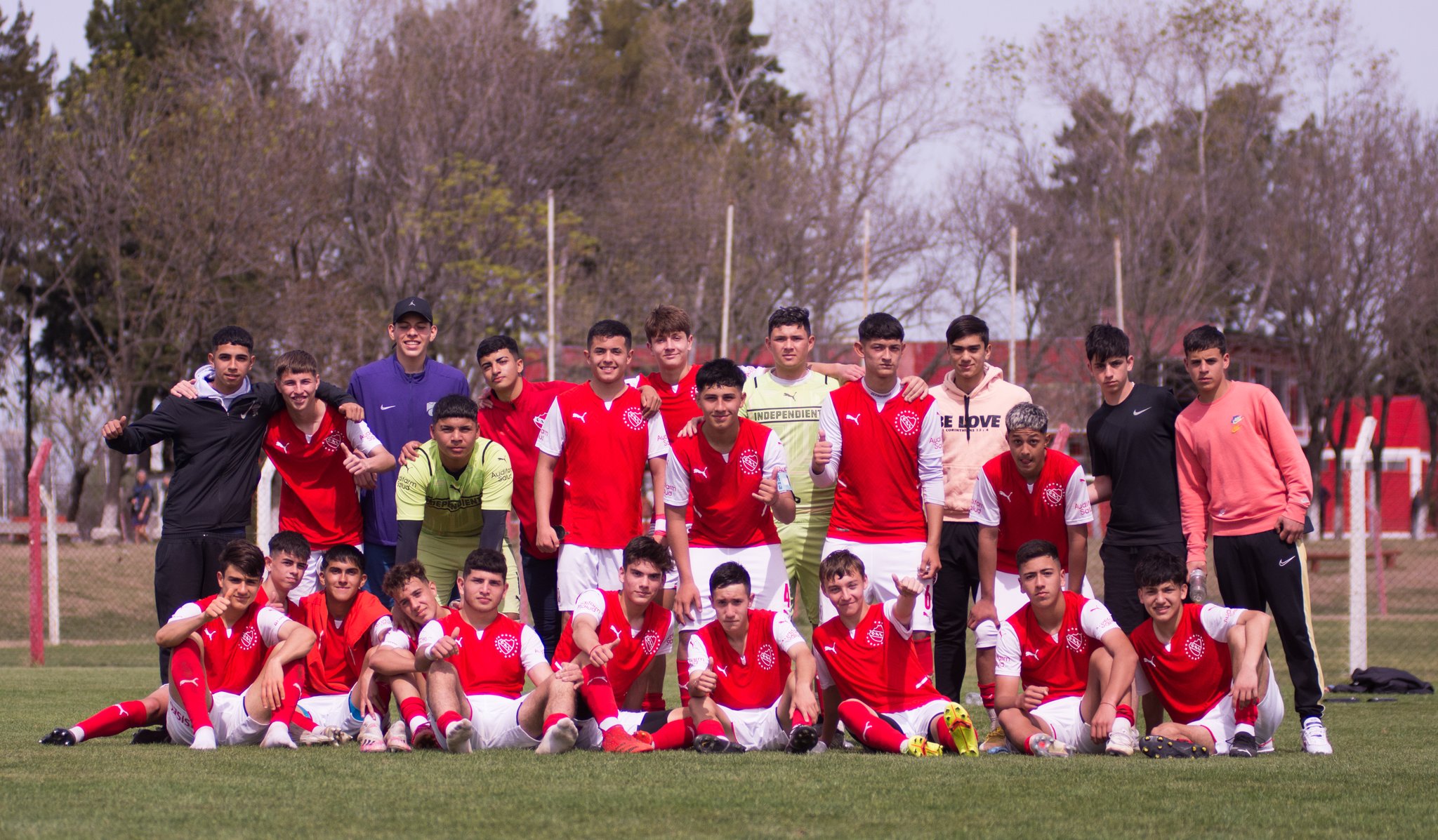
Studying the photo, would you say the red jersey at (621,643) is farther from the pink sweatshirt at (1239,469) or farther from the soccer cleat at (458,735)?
the pink sweatshirt at (1239,469)

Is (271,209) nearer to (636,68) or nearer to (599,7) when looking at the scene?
(636,68)

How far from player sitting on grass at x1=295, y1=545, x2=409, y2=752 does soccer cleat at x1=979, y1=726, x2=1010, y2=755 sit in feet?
10.8

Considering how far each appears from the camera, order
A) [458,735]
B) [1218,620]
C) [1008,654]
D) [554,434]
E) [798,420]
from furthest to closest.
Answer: [798,420] < [554,434] < [1008,654] < [1218,620] < [458,735]

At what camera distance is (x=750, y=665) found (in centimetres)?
784

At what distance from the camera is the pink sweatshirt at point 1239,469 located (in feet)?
26.1

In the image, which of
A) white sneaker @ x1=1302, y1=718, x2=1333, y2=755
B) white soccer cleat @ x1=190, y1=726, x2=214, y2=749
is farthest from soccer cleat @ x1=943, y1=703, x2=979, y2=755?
white soccer cleat @ x1=190, y1=726, x2=214, y2=749

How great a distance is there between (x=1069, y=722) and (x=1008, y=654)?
0.48m

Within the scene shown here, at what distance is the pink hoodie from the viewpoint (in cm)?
866

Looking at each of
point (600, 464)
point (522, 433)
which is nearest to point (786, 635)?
point (600, 464)

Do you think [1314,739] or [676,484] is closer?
[1314,739]

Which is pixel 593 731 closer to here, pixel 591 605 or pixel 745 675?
pixel 591 605

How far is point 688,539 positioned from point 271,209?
26.8 meters

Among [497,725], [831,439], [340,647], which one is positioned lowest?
[497,725]

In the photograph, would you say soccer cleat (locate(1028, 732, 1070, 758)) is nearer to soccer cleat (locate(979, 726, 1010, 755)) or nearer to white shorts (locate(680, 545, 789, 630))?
soccer cleat (locate(979, 726, 1010, 755))
